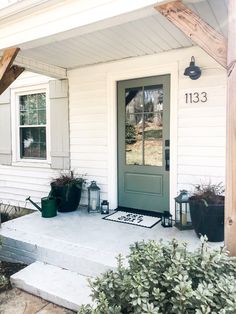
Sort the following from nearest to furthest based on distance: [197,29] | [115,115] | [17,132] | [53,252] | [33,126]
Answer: [197,29] < [53,252] < [115,115] < [33,126] < [17,132]

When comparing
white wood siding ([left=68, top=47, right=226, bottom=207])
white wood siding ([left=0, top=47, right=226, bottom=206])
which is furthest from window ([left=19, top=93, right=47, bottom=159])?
white wood siding ([left=68, top=47, right=226, bottom=207])

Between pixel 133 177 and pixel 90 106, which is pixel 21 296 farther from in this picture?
pixel 90 106

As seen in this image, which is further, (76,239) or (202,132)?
(202,132)

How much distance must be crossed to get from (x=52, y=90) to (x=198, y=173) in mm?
2866

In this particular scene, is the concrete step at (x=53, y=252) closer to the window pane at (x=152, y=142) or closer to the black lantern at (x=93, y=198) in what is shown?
the black lantern at (x=93, y=198)

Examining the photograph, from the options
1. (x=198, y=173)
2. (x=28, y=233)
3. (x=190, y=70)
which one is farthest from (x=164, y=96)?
(x=28, y=233)

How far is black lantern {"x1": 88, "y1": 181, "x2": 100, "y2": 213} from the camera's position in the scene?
435 centimetres

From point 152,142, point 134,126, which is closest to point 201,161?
point 152,142

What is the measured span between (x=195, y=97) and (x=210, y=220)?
1603mm

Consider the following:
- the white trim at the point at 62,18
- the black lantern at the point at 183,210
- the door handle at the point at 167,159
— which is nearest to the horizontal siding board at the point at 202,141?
the door handle at the point at 167,159

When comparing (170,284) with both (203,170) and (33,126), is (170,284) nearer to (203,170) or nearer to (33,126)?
(203,170)

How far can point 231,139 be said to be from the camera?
6.45 feet

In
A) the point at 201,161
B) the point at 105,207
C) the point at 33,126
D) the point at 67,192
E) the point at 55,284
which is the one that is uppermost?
the point at 33,126

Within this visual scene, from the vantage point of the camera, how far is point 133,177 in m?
4.29
